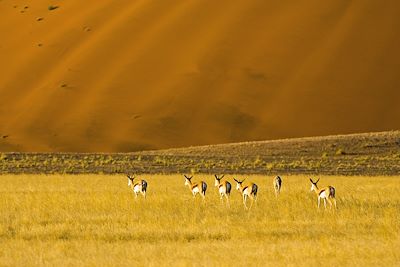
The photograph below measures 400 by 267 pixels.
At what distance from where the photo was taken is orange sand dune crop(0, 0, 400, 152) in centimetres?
4878

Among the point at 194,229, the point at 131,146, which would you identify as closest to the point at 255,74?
the point at 131,146

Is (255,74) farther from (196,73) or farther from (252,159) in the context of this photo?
(252,159)

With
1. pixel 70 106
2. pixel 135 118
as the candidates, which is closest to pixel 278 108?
pixel 135 118

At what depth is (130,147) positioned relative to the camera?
47031 millimetres

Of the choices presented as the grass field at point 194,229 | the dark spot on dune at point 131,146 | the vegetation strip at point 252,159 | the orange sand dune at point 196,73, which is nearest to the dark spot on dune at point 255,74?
the orange sand dune at point 196,73

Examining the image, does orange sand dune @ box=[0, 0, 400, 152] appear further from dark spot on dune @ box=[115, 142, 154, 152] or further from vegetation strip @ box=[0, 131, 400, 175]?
vegetation strip @ box=[0, 131, 400, 175]

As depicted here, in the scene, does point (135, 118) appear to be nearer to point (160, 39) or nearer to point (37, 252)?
point (160, 39)

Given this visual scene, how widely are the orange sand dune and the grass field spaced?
25393mm

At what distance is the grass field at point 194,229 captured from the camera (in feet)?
38.0

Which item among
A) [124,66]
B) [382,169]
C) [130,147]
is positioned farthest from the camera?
[124,66]

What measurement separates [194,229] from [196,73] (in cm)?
3966

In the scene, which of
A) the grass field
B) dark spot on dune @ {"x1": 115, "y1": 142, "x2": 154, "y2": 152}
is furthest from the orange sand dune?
the grass field

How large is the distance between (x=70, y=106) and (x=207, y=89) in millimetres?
8404

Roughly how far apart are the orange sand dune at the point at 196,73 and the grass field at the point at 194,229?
25.4 meters
